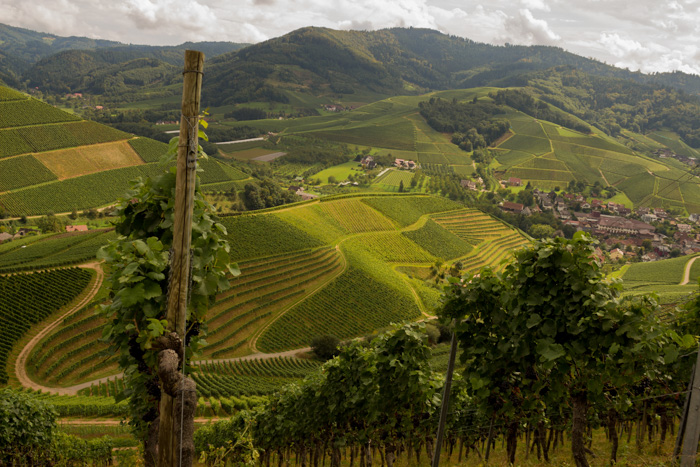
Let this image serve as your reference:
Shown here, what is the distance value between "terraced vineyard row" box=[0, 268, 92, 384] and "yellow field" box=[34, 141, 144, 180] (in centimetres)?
6771

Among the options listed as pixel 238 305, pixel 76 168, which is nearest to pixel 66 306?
pixel 238 305

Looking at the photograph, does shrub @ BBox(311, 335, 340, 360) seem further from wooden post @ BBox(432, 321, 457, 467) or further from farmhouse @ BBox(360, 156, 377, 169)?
farmhouse @ BBox(360, 156, 377, 169)

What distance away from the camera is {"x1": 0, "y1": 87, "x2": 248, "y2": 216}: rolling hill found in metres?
93.8

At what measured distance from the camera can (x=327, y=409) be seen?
15586mm

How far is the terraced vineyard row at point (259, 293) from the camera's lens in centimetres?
4853

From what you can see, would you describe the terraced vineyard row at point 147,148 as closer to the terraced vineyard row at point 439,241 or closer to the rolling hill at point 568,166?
the rolling hill at point 568,166

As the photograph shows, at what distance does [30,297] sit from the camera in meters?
43.0

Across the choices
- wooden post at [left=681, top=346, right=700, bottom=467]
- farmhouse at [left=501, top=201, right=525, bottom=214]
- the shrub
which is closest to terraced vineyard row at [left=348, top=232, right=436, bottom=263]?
the shrub

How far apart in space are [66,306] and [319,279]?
106ft

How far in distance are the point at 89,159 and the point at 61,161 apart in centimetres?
655

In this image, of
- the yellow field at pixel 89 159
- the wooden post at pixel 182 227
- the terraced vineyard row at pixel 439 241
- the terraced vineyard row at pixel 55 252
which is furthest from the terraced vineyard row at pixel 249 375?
the yellow field at pixel 89 159

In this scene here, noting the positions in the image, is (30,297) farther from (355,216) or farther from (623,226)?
(623,226)

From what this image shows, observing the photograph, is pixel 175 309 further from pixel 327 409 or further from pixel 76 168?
pixel 76 168

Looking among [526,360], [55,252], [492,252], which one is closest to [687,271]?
[492,252]
